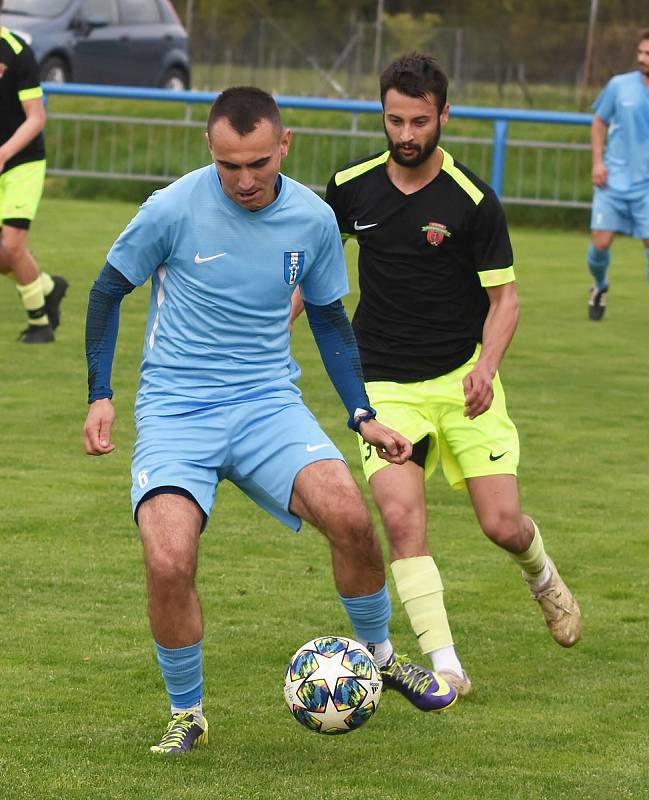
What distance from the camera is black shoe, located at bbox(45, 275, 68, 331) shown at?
42.7ft

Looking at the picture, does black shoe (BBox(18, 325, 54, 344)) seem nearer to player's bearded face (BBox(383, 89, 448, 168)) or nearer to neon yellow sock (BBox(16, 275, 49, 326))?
neon yellow sock (BBox(16, 275, 49, 326))

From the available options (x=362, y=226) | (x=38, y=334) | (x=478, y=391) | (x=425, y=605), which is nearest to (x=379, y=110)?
(x=38, y=334)

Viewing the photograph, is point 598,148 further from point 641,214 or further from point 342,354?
point 342,354

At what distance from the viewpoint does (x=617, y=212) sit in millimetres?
14438

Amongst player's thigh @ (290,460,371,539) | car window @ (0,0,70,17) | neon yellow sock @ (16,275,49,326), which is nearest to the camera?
player's thigh @ (290,460,371,539)

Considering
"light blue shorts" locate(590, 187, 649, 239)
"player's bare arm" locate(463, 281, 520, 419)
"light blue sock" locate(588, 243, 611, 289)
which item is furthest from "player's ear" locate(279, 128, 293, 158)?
"light blue sock" locate(588, 243, 611, 289)

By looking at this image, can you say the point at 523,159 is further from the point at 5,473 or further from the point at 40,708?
the point at 40,708

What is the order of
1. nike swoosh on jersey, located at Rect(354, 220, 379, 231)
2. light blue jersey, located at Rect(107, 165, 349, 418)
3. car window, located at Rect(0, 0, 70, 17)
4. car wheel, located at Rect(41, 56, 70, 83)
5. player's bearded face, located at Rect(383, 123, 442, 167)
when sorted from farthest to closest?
car wheel, located at Rect(41, 56, 70, 83) → car window, located at Rect(0, 0, 70, 17) → nike swoosh on jersey, located at Rect(354, 220, 379, 231) → player's bearded face, located at Rect(383, 123, 442, 167) → light blue jersey, located at Rect(107, 165, 349, 418)

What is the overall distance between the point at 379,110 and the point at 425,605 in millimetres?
15264

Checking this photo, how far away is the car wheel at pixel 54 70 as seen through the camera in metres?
24.7

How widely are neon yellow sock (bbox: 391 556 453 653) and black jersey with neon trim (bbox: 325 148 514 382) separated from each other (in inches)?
30.6

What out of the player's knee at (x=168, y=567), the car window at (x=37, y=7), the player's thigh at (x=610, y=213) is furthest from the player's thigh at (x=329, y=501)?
the car window at (x=37, y=7)

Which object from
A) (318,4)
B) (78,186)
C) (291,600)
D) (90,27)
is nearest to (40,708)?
(291,600)

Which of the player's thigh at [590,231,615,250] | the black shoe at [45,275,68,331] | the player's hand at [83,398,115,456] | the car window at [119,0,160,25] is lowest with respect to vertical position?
the black shoe at [45,275,68,331]
